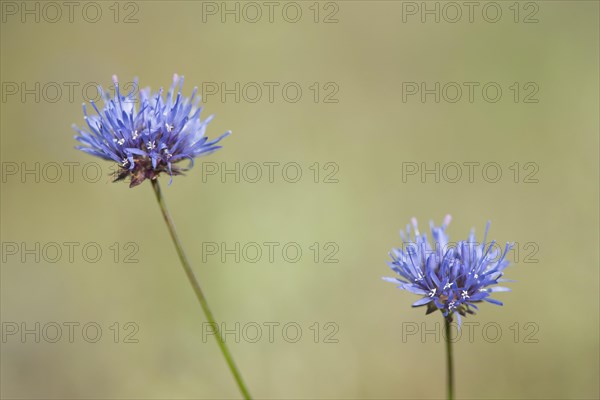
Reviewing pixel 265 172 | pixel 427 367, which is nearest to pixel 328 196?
pixel 265 172

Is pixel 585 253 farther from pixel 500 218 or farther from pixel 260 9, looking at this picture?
pixel 260 9

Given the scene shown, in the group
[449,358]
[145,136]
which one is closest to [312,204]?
[145,136]

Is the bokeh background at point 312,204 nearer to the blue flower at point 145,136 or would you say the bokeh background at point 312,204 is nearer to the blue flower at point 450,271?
the blue flower at point 450,271

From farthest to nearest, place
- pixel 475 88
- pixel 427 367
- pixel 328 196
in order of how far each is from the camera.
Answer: pixel 475 88 < pixel 328 196 < pixel 427 367

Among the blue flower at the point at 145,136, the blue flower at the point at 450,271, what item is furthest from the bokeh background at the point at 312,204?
the blue flower at the point at 145,136

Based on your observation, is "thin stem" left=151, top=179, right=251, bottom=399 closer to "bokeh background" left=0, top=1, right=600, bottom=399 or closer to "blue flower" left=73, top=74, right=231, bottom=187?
"blue flower" left=73, top=74, right=231, bottom=187

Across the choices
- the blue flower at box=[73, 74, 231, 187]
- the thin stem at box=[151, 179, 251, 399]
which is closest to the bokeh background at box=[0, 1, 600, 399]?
the blue flower at box=[73, 74, 231, 187]
